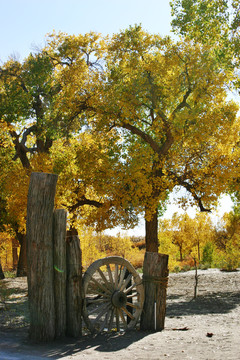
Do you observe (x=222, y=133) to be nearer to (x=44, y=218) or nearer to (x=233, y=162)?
(x=233, y=162)

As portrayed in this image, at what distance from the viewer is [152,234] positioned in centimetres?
1691

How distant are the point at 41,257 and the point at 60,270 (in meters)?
0.41

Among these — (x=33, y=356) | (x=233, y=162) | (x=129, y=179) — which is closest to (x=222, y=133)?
(x=233, y=162)

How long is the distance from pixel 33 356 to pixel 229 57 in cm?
1174

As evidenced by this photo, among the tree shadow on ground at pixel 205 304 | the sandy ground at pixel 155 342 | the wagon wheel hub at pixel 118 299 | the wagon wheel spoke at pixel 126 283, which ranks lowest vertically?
the tree shadow on ground at pixel 205 304

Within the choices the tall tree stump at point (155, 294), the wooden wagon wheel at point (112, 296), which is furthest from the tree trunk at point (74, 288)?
the tall tree stump at point (155, 294)

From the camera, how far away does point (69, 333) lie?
704cm

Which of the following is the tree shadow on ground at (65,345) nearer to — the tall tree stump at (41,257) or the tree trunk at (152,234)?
the tall tree stump at (41,257)

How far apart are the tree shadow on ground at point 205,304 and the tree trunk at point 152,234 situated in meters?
2.84

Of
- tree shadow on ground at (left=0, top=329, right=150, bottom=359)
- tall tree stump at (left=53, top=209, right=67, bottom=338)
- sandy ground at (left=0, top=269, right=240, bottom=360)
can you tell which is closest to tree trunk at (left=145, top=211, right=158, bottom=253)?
sandy ground at (left=0, top=269, right=240, bottom=360)

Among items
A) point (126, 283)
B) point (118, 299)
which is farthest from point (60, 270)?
point (126, 283)

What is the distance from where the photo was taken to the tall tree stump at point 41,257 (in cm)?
669

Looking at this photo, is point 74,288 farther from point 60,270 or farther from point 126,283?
point 126,283

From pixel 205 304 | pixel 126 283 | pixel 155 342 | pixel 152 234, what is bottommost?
pixel 205 304
